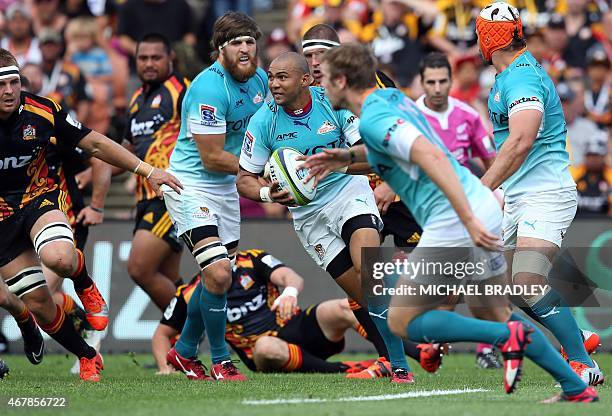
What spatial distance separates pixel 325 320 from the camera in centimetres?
1054

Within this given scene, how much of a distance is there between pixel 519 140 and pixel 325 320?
3133 mm

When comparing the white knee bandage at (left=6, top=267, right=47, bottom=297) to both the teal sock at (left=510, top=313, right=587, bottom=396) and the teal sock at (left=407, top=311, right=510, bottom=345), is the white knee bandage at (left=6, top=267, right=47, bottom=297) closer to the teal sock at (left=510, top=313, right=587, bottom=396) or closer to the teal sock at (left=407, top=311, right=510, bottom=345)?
the teal sock at (left=407, top=311, right=510, bottom=345)

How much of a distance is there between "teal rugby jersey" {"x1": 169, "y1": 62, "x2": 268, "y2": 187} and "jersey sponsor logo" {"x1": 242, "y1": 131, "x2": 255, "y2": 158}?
35cm

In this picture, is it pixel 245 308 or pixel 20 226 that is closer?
pixel 20 226

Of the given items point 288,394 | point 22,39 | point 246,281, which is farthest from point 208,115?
point 22,39

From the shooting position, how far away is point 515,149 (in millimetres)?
8102

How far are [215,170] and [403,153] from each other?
304 cm

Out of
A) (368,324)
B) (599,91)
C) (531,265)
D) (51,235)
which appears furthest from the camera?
(599,91)

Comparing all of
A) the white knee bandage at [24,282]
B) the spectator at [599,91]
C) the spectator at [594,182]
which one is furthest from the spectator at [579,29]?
the white knee bandage at [24,282]

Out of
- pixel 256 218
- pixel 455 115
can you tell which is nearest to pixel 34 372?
pixel 256 218

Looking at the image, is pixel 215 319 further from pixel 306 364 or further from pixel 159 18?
Result: pixel 159 18

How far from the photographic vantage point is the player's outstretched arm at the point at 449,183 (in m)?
6.44

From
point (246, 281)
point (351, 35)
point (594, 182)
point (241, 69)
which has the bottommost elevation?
point (246, 281)

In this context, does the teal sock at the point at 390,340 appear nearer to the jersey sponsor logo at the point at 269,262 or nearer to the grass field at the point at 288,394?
the grass field at the point at 288,394
